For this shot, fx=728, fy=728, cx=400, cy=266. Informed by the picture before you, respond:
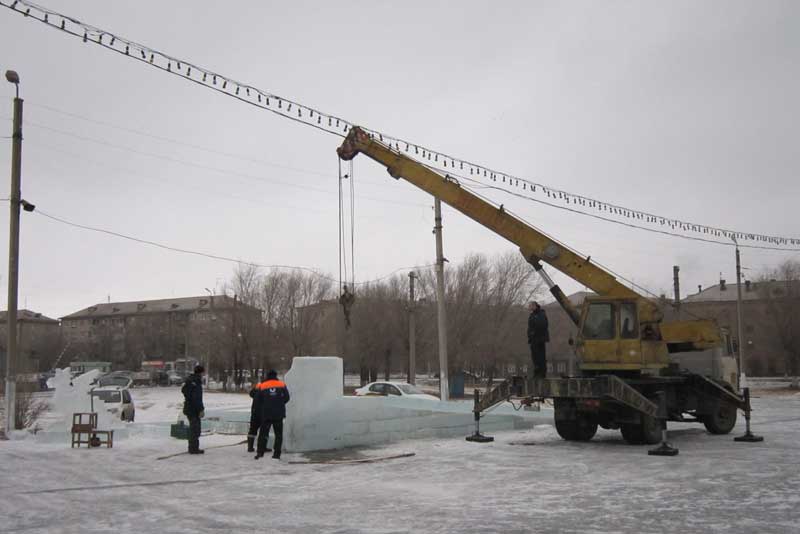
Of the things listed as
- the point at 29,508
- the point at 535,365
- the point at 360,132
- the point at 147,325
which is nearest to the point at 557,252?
the point at 535,365

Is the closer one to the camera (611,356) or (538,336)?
(611,356)

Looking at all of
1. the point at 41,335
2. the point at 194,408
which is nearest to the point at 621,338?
the point at 194,408

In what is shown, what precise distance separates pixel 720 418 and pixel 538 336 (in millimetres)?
5554

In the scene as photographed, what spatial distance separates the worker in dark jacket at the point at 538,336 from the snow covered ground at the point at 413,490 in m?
1.78

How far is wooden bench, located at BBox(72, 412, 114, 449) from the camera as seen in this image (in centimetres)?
1484

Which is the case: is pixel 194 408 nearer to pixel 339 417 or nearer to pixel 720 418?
pixel 339 417

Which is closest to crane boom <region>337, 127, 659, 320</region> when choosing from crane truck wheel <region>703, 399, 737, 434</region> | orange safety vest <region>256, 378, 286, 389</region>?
crane truck wheel <region>703, 399, 737, 434</region>

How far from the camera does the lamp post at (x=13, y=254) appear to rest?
17.2 meters

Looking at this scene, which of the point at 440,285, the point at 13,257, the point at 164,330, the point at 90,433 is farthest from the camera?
the point at 164,330

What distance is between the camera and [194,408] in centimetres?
1397

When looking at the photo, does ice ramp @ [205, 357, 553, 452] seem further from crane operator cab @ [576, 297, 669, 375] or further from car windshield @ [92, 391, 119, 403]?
car windshield @ [92, 391, 119, 403]

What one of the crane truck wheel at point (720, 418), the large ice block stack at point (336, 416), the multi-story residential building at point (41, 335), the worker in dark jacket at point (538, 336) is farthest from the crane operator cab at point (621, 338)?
the multi-story residential building at point (41, 335)

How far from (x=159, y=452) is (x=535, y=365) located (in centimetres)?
822

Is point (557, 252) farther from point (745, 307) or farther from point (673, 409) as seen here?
point (745, 307)
